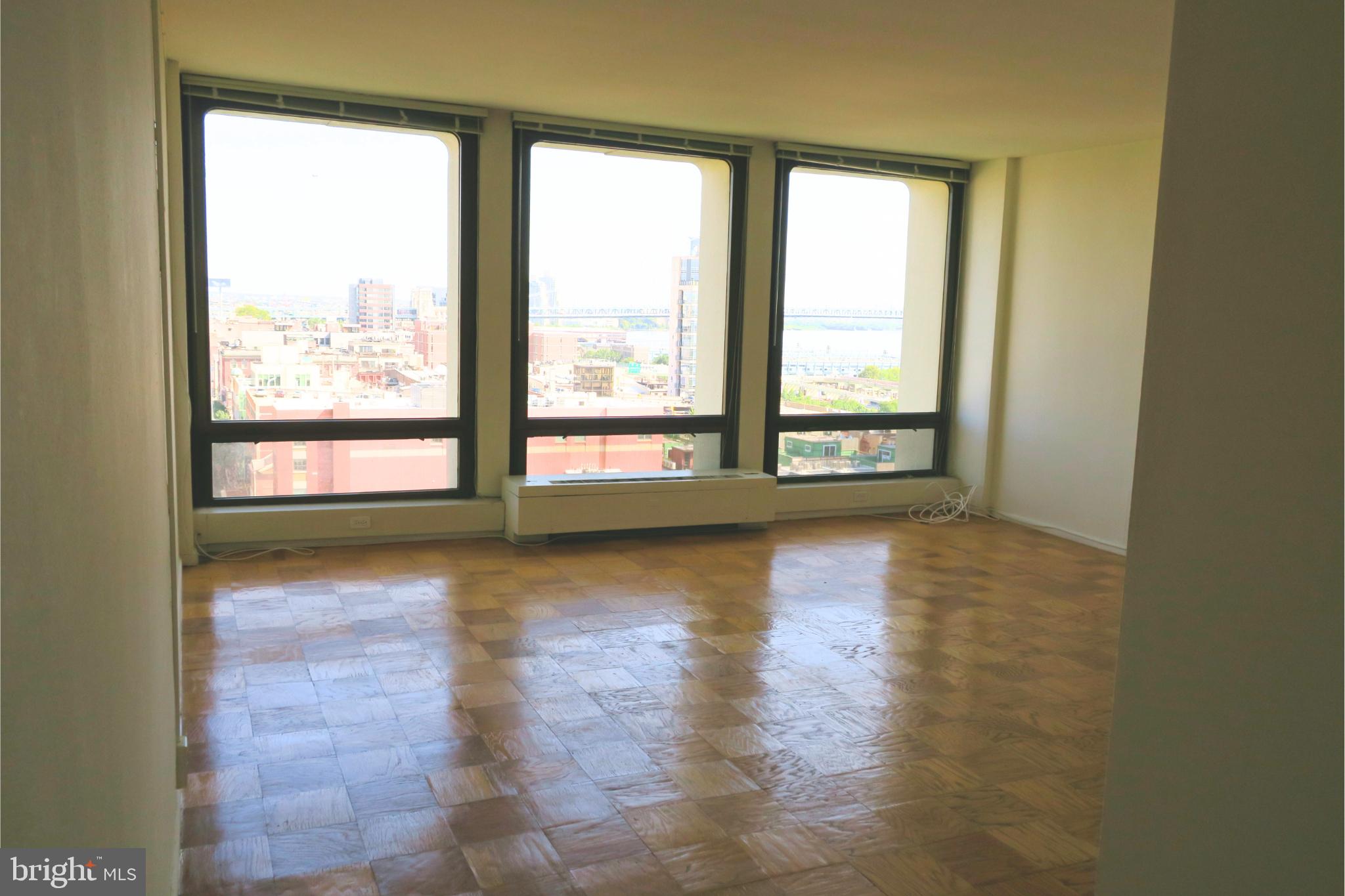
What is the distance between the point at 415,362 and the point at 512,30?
249cm

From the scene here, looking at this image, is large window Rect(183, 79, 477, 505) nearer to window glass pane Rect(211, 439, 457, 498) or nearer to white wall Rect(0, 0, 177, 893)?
window glass pane Rect(211, 439, 457, 498)

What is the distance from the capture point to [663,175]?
6.79m

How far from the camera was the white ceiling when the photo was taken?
3.92m

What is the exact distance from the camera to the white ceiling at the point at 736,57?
154 inches

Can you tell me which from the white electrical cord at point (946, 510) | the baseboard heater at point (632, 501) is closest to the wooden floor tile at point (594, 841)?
the baseboard heater at point (632, 501)

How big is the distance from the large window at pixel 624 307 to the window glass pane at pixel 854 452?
549 millimetres

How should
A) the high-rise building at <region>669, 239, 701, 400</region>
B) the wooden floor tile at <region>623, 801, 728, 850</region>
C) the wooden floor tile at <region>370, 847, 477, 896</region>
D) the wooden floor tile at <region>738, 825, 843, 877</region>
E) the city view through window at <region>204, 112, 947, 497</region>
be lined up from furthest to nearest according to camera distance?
the high-rise building at <region>669, 239, 701, 400</region>, the city view through window at <region>204, 112, 947, 497</region>, the wooden floor tile at <region>623, 801, 728, 850</region>, the wooden floor tile at <region>738, 825, 843, 877</region>, the wooden floor tile at <region>370, 847, 477, 896</region>

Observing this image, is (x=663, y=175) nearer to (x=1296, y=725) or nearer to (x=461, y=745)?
(x=461, y=745)

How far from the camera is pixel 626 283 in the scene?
6.78 m

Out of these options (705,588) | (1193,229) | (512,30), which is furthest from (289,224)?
(1193,229)

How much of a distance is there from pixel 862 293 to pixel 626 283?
1899mm

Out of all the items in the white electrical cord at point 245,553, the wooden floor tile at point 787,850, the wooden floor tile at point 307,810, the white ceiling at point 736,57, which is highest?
the white ceiling at point 736,57

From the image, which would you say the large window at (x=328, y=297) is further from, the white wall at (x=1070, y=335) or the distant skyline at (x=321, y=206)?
the white wall at (x=1070, y=335)

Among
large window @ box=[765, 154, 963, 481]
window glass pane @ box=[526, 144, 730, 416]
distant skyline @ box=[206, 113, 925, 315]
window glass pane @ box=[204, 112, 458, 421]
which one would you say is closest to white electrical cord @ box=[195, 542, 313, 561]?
window glass pane @ box=[204, 112, 458, 421]
